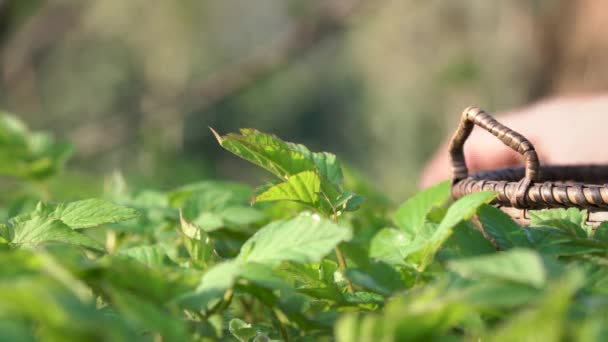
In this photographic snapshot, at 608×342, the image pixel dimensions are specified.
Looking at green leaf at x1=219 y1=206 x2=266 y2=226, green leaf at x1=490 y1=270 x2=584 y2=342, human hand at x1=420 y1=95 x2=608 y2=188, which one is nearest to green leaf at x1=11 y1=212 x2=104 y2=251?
green leaf at x1=219 y1=206 x2=266 y2=226

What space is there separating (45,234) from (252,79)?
15.7 ft

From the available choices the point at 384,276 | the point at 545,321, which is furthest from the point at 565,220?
the point at 545,321

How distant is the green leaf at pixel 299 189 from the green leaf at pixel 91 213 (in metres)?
0.12

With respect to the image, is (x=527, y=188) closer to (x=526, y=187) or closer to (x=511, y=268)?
(x=526, y=187)

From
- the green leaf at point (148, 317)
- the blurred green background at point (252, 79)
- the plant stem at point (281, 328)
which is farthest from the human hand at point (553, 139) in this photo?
the blurred green background at point (252, 79)

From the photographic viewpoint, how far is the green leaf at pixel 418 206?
750 millimetres

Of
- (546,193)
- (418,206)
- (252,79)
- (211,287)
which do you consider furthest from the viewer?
(252,79)

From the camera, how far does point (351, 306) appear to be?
513 millimetres

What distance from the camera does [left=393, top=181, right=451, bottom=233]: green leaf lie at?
750mm

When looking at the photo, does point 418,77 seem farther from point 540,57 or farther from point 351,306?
point 351,306

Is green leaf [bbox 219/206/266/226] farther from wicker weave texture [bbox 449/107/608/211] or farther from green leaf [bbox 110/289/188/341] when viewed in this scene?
green leaf [bbox 110/289/188/341]

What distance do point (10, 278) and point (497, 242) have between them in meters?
0.35

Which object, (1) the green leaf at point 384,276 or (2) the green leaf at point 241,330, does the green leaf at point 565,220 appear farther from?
(2) the green leaf at point 241,330

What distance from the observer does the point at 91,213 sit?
630 millimetres
